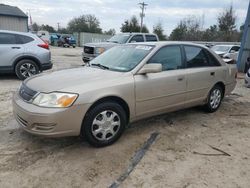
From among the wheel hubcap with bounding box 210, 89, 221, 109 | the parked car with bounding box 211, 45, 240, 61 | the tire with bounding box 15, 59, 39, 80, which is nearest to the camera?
the wheel hubcap with bounding box 210, 89, 221, 109

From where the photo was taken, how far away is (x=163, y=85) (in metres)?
4.06

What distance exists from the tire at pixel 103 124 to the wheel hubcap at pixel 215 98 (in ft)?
7.97

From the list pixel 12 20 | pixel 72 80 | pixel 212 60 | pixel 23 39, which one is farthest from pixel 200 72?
pixel 12 20

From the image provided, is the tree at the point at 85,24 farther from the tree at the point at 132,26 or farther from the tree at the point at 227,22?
the tree at the point at 227,22

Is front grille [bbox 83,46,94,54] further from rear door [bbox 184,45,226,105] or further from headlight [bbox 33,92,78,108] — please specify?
headlight [bbox 33,92,78,108]

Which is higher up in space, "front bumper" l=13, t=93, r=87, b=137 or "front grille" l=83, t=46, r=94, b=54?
"front grille" l=83, t=46, r=94, b=54

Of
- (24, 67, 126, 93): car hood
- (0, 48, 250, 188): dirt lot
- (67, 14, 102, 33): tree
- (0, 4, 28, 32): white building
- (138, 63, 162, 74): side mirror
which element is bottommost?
(0, 48, 250, 188): dirt lot

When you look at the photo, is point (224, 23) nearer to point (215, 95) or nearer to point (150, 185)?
point (215, 95)

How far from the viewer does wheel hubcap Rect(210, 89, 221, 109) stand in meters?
5.19

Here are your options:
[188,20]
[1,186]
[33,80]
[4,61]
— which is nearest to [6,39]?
[4,61]

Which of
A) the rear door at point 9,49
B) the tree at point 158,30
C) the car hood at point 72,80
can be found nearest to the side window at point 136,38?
the rear door at point 9,49

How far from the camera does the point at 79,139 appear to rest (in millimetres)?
3793

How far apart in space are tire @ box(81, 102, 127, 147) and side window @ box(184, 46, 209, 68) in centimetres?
185

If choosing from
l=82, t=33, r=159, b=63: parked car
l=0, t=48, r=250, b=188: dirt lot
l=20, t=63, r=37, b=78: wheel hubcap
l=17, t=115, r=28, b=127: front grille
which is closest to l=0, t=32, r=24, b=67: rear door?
l=20, t=63, r=37, b=78: wheel hubcap
